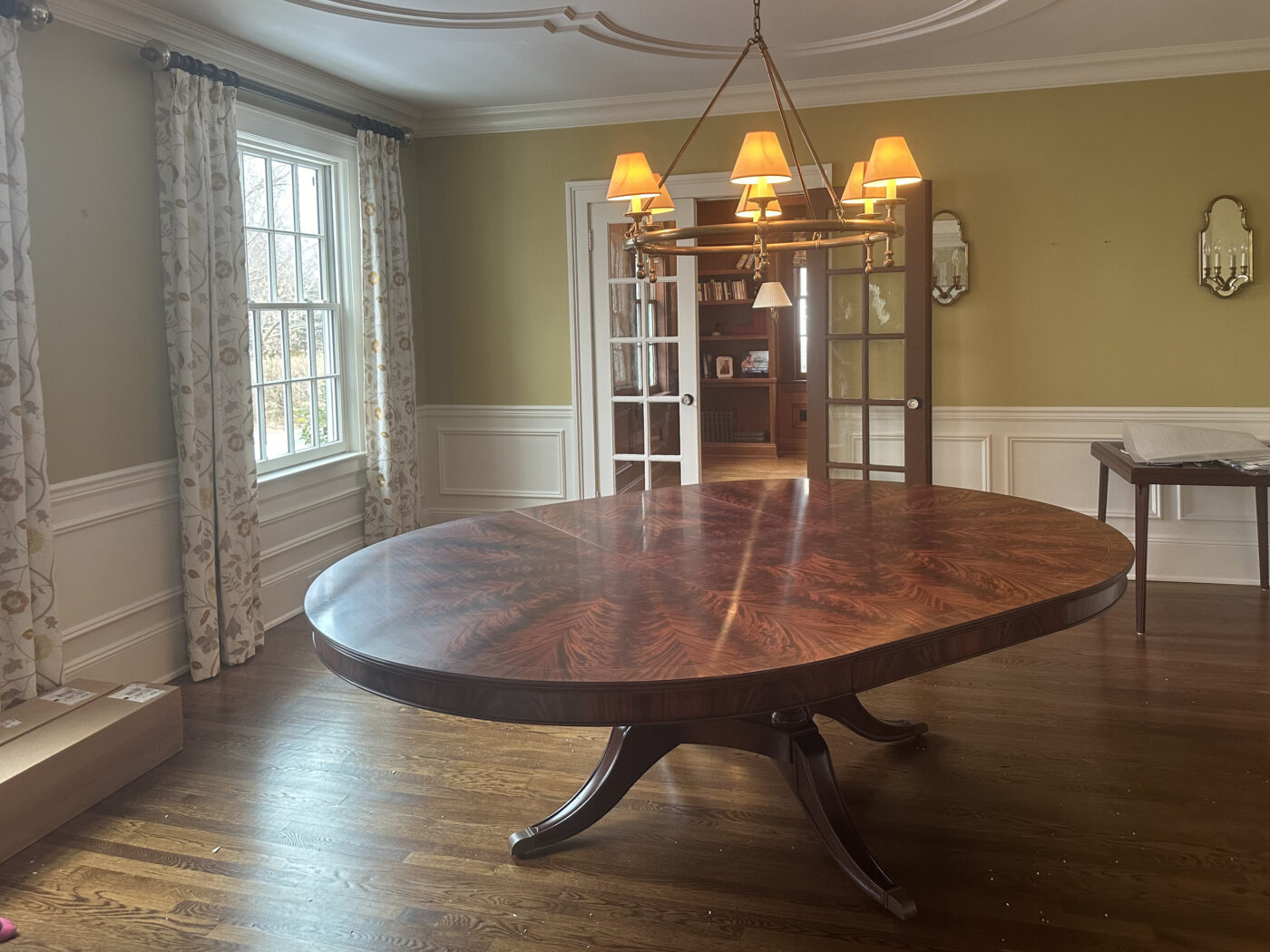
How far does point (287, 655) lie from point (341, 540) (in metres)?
1.02

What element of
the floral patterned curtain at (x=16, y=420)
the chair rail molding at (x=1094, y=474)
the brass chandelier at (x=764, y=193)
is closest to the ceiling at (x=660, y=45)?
the floral patterned curtain at (x=16, y=420)

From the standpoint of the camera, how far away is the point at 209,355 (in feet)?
12.8

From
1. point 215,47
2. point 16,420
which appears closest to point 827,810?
point 16,420

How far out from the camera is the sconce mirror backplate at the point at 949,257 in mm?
4945

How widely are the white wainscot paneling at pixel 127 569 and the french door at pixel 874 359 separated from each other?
2643mm

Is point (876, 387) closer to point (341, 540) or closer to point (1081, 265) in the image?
point (1081, 265)

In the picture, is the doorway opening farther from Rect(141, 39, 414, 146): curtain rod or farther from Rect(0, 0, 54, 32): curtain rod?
Rect(0, 0, 54, 32): curtain rod

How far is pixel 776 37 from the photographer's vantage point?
4297 mm

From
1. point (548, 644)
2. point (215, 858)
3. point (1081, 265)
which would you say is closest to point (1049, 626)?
point (548, 644)

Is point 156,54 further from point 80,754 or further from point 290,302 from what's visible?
point 80,754

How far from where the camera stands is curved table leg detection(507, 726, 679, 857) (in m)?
2.49

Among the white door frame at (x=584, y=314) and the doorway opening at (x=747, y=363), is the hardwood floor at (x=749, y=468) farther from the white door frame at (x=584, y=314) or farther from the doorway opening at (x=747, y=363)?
the white door frame at (x=584, y=314)

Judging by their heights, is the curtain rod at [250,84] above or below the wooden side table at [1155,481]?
above

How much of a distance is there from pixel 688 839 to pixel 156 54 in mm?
3271
